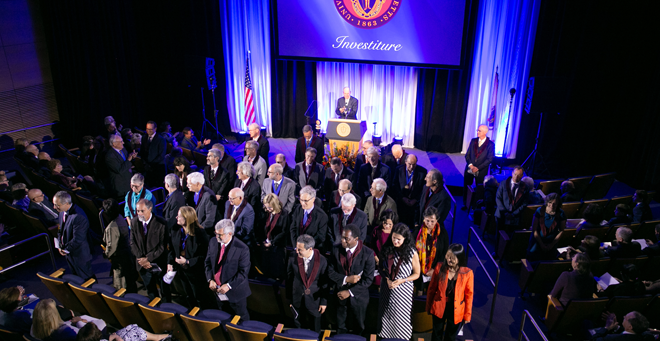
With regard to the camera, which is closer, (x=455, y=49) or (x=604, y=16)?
(x=604, y=16)

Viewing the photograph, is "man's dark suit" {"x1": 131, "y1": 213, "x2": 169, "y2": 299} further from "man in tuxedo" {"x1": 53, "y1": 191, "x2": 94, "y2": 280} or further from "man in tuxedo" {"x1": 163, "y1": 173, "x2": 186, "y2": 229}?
"man in tuxedo" {"x1": 53, "y1": 191, "x2": 94, "y2": 280}

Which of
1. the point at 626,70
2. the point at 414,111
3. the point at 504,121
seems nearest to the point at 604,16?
the point at 626,70

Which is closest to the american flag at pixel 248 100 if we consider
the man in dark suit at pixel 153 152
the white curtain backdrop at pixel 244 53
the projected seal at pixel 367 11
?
the white curtain backdrop at pixel 244 53

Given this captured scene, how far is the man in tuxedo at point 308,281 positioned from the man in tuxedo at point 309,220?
0.80m

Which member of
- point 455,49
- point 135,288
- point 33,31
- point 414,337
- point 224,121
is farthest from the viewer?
point 224,121

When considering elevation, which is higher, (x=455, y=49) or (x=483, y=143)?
(x=455, y=49)

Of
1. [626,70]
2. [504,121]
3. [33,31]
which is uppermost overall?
[33,31]

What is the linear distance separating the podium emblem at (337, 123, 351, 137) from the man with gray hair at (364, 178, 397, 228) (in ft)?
12.3

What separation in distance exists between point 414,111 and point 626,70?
454cm

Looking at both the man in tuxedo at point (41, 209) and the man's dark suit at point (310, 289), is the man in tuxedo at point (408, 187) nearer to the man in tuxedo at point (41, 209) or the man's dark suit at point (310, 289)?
the man's dark suit at point (310, 289)

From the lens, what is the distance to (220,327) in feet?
12.7

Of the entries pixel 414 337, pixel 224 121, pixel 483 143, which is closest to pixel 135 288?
pixel 414 337

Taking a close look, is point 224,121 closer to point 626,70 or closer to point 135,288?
point 135,288

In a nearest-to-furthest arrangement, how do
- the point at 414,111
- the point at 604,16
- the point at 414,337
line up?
the point at 414,337 < the point at 604,16 < the point at 414,111
